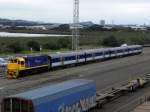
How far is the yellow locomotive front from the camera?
58.3m

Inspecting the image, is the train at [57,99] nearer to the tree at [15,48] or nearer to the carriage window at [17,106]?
the carriage window at [17,106]

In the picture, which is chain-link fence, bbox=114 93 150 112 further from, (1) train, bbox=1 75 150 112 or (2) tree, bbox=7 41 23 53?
(2) tree, bbox=7 41 23 53

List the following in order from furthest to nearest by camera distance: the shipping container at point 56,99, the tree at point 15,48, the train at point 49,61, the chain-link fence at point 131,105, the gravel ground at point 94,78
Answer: the tree at point 15,48, the train at point 49,61, the gravel ground at point 94,78, the chain-link fence at point 131,105, the shipping container at point 56,99

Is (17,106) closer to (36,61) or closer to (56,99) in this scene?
(56,99)

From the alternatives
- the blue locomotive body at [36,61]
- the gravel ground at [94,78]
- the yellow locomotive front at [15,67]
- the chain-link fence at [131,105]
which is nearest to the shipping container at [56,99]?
the chain-link fence at [131,105]

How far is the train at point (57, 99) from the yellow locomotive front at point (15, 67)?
23476 millimetres

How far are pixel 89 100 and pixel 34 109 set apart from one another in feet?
27.0

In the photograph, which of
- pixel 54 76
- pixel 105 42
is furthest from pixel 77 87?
pixel 105 42

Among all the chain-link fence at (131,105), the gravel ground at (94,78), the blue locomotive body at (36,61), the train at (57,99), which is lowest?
the gravel ground at (94,78)

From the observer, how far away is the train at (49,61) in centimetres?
5875

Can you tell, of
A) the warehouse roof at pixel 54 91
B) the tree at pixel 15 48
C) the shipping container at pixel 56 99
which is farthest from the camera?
the tree at pixel 15 48

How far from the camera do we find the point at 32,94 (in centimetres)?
2541

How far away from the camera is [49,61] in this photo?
6638 cm

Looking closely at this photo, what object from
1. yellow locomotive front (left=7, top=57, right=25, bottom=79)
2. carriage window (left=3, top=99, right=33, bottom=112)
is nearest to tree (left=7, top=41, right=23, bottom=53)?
yellow locomotive front (left=7, top=57, right=25, bottom=79)
